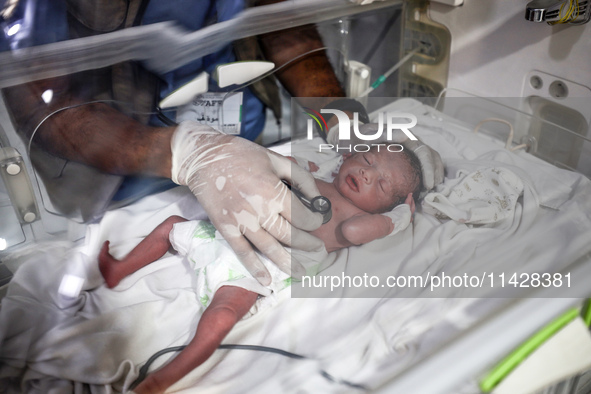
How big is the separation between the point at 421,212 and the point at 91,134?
67 centimetres

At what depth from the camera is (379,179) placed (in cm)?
97

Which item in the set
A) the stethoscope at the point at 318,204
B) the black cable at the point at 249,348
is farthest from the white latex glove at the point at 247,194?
the black cable at the point at 249,348

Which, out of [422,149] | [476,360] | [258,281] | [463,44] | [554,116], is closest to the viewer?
[476,360]

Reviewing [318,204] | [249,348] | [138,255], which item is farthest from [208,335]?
[318,204]

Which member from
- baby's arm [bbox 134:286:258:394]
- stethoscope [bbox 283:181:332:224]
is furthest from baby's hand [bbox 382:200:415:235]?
baby's arm [bbox 134:286:258:394]

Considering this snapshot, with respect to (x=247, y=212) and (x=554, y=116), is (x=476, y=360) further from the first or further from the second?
(x=554, y=116)

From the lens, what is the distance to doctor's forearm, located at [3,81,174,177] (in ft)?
2.87

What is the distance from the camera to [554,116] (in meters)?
1.32

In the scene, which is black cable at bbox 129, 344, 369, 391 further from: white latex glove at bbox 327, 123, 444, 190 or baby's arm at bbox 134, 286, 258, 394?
white latex glove at bbox 327, 123, 444, 190

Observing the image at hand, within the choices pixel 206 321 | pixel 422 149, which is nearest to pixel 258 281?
pixel 206 321

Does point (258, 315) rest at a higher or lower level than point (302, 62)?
lower

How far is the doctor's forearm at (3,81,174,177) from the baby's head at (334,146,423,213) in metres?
0.36

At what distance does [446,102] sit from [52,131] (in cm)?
110

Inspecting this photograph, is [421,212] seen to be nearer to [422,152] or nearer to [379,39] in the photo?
[422,152]
